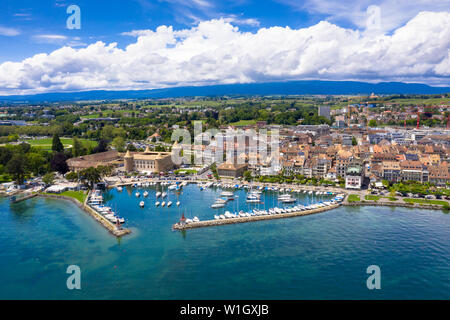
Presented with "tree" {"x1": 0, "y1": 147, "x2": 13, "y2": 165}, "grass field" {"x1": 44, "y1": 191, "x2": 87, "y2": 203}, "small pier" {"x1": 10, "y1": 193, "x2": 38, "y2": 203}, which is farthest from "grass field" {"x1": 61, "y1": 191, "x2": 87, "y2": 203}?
"tree" {"x1": 0, "y1": 147, "x2": 13, "y2": 165}

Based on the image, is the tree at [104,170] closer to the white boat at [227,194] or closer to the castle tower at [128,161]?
the castle tower at [128,161]

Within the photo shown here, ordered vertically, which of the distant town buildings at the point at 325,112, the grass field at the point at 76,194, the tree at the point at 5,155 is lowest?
the grass field at the point at 76,194

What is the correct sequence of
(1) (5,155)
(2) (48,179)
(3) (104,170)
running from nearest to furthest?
(2) (48,179), (3) (104,170), (1) (5,155)

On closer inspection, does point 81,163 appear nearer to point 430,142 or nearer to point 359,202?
point 359,202
